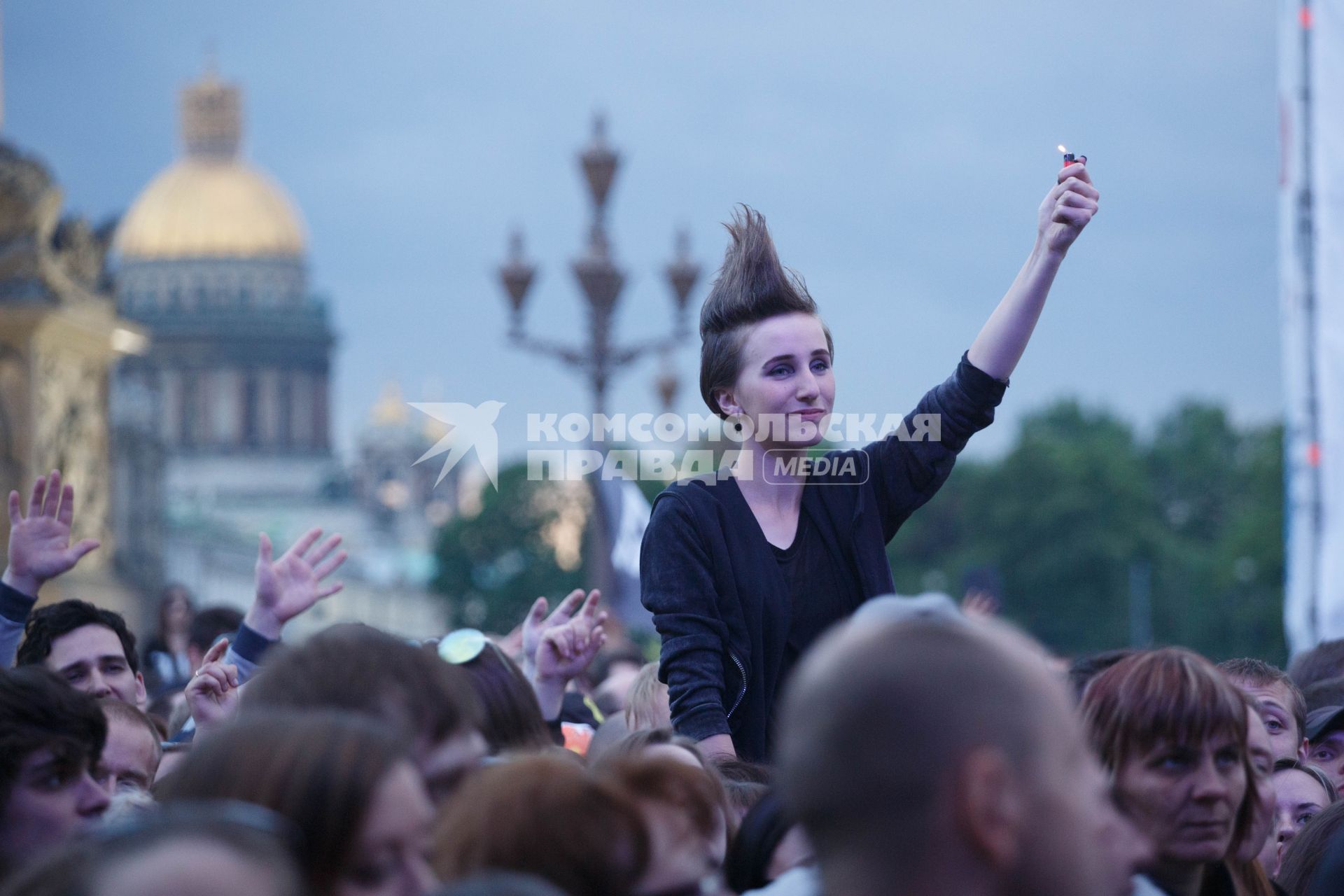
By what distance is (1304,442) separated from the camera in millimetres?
9320

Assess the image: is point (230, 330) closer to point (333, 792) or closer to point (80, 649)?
point (80, 649)

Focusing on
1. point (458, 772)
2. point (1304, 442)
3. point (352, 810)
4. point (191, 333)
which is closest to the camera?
point (352, 810)

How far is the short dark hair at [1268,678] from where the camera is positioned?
18.4ft

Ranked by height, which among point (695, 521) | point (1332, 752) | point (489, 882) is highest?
point (695, 521)

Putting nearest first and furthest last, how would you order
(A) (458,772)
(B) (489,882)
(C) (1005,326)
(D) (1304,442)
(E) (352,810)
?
(B) (489,882) → (E) (352,810) → (A) (458,772) → (C) (1005,326) → (D) (1304,442)

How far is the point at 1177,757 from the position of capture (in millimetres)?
3641

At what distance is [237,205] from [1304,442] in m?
118

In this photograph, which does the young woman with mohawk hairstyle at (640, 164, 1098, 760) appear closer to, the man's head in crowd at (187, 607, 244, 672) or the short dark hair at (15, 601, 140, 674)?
the short dark hair at (15, 601, 140, 674)

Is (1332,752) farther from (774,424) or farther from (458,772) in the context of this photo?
(458,772)

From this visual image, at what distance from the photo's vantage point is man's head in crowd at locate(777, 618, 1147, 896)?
2.43m

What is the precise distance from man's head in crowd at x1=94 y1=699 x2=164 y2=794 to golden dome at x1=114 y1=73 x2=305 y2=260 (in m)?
118

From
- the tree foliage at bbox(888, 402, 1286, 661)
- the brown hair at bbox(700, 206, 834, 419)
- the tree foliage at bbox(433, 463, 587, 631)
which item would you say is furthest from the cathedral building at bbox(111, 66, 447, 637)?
the brown hair at bbox(700, 206, 834, 419)

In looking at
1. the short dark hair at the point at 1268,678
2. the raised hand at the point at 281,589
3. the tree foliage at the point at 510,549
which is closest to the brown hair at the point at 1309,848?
the short dark hair at the point at 1268,678

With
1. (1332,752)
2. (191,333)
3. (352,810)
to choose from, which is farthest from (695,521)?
(191,333)
